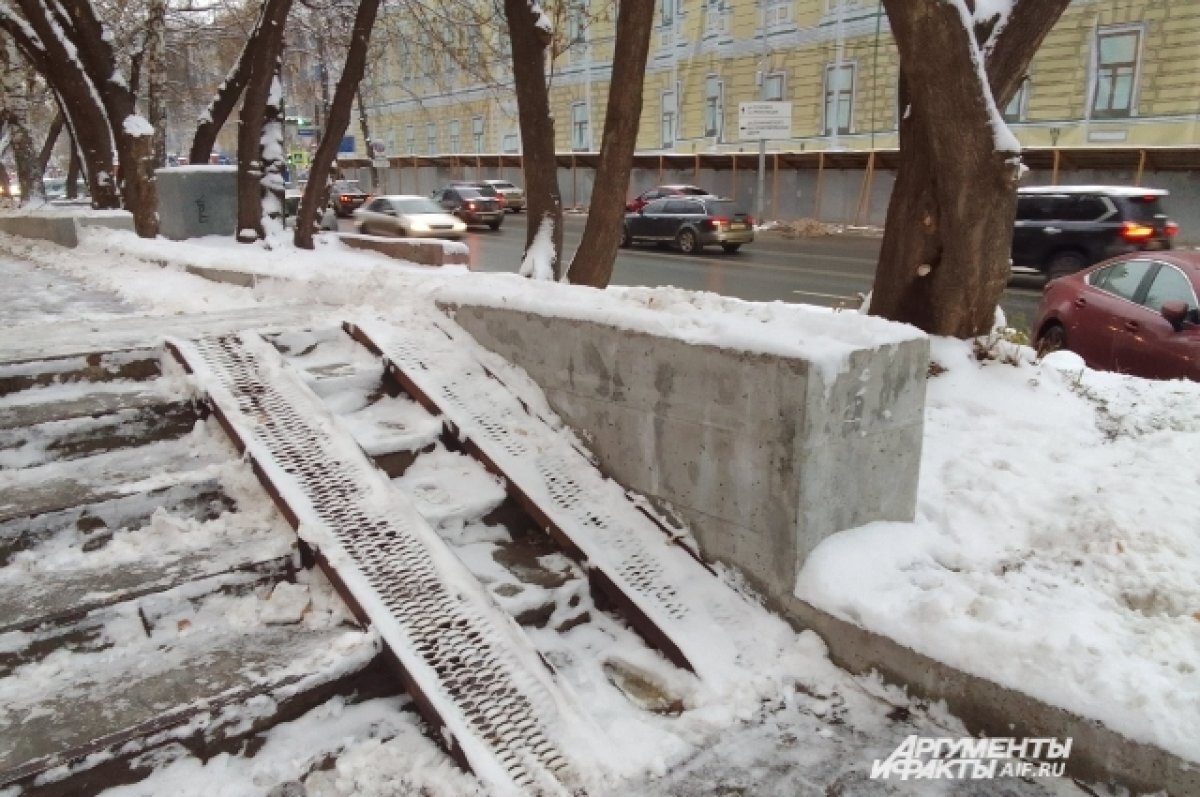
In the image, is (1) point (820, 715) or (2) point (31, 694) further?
(1) point (820, 715)

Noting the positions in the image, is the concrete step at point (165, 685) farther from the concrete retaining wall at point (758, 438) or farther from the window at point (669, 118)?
the window at point (669, 118)

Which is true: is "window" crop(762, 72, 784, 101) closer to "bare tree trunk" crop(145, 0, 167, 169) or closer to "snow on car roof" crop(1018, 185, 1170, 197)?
"snow on car roof" crop(1018, 185, 1170, 197)

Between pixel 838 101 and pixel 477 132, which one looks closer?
pixel 838 101

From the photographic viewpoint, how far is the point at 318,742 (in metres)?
2.81

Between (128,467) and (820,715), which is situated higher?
(128,467)

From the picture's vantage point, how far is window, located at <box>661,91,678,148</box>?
3691cm

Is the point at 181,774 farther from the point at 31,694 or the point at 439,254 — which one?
the point at 439,254

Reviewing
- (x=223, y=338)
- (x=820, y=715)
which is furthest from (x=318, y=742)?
(x=223, y=338)

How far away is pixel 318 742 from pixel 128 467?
5.73 ft

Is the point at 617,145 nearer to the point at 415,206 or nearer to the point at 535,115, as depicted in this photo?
the point at 535,115

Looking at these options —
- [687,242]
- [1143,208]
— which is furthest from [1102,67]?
[687,242]

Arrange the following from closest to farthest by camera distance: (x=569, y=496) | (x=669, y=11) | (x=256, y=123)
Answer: (x=569, y=496) → (x=256, y=123) → (x=669, y=11)

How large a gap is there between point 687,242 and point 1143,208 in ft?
33.9

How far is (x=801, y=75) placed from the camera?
3175cm
